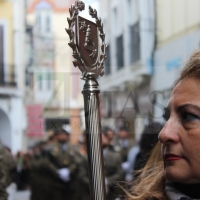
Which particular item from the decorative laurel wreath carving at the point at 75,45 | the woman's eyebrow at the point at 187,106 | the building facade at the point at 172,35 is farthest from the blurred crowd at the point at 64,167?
the woman's eyebrow at the point at 187,106

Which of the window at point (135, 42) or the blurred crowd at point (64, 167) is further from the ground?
the window at point (135, 42)

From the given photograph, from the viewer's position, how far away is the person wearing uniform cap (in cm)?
501

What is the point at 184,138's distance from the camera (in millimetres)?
1374

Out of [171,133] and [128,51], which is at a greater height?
[128,51]

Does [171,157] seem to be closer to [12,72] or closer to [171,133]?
[171,133]

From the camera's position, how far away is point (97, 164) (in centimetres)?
145

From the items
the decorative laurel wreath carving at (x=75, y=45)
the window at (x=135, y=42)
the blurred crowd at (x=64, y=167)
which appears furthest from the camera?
the window at (x=135, y=42)

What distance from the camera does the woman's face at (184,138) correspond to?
136cm

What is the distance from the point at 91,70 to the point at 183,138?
31cm

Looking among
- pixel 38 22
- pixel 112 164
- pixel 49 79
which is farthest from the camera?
pixel 112 164

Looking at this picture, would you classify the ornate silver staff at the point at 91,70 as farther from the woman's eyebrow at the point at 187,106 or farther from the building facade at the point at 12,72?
the building facade at the point at 12,72

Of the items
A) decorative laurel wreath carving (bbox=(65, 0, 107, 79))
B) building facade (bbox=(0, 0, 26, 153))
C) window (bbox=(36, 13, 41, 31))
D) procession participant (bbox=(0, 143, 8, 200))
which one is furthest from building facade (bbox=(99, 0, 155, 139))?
decorative laurel wreath carving (bbox=(65, 0, 107, 79))

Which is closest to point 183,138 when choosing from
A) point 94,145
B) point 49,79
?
point 94,145

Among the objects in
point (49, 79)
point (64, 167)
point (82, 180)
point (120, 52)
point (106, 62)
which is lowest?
point (82, 180)
